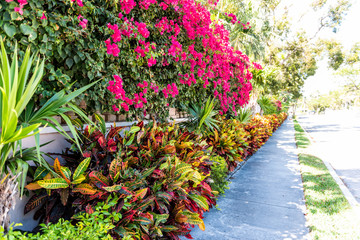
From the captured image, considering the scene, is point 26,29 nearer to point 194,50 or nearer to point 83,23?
point 83,23

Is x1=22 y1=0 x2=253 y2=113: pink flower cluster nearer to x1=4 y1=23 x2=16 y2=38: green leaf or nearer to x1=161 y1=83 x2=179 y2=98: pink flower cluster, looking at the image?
x1=161 y1=83 x2=179 y2=98: pink flower cluster

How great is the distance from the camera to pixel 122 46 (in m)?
2.90

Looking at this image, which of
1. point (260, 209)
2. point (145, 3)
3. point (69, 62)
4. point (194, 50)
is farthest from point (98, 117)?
point (260, 209)

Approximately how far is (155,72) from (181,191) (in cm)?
194

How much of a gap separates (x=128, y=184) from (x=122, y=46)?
1659 mm

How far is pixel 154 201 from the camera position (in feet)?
8.06

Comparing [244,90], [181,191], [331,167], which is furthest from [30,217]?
[331,167]

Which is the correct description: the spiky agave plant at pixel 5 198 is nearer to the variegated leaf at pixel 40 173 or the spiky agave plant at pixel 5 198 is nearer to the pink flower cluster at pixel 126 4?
the variegated leaf at pixel 40 173

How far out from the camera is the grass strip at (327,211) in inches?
118

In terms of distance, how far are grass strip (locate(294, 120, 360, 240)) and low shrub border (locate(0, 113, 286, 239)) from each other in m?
1.43

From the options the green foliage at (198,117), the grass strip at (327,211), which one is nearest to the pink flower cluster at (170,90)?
the green foliage at (198,117)

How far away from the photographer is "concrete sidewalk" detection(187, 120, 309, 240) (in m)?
3.01

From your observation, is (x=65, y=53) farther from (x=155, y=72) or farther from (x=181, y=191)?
(x=181, y=191)

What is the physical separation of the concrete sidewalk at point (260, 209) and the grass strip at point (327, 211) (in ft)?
0.42
